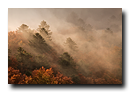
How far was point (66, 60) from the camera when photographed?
5.57m

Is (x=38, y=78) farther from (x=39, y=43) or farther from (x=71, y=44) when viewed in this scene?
(x=71, y=44)

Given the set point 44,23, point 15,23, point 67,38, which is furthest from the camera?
point 67,38

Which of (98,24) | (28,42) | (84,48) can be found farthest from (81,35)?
(28,42)

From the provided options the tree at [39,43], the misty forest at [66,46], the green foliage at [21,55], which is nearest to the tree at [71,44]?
the misty forest at [66,46]

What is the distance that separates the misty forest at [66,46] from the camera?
15.7 ft

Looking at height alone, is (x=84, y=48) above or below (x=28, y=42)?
below

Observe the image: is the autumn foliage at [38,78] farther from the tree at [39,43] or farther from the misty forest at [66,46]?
the tree at [39,43]

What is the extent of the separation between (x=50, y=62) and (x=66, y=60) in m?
1.35

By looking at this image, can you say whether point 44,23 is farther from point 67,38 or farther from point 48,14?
point 67,38

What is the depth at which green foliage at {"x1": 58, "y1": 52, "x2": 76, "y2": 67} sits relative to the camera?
216 inches

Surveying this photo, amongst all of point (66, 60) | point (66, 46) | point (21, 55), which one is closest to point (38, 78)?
point (21, 55)
